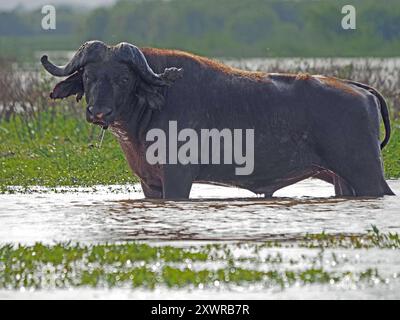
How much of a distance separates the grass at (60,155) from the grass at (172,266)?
403cm

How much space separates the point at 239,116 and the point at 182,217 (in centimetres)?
148

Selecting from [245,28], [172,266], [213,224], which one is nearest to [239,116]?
[213,224]

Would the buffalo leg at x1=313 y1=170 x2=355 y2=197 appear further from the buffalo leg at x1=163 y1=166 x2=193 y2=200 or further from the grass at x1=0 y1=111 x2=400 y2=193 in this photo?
the grass at x1=0 y1=111 x2=400 y2=193

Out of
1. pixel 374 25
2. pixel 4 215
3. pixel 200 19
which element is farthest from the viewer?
pixel 200 19

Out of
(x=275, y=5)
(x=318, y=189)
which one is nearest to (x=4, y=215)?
(x=318, y=189)

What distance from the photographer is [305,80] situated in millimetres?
12195

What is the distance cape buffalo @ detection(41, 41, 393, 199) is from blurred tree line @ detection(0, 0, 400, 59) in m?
14.1

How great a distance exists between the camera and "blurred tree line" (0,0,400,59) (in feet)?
90.4

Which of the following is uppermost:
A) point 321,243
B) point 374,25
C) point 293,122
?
point 374,25

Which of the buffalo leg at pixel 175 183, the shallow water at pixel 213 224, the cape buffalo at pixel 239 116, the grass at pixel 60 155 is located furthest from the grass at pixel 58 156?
the buffalo leg at pixel 175 183

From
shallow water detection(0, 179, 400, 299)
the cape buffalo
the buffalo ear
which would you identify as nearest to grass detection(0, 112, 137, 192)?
shallow water detection(0, 179, 400, 299)

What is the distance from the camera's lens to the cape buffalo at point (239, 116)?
1169cm

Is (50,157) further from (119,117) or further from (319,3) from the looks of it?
(319,3)

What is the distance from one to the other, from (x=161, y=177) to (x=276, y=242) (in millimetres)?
2275
